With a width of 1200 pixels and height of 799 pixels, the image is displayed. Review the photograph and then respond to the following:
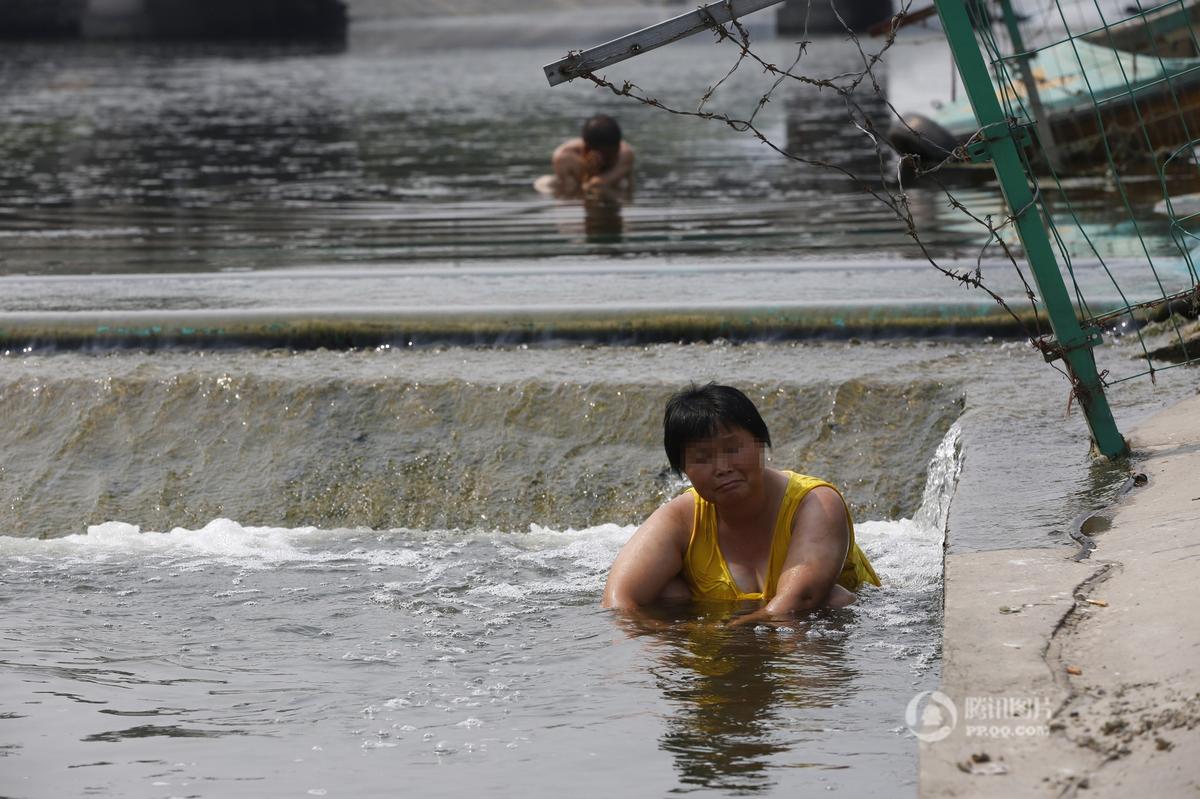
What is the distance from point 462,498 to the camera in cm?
678

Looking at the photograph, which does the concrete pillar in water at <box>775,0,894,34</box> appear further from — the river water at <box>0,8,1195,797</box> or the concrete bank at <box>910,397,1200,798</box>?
the concrete bank at <box>910,397,1200,798</box>

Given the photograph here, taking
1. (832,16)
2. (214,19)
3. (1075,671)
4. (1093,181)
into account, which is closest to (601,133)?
(1093,181)

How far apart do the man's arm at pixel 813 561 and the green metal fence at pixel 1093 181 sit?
0.99 metres

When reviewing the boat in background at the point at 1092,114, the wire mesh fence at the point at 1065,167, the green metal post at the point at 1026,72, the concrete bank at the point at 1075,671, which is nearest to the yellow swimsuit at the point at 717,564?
the concrete bank at the point at 1075,671

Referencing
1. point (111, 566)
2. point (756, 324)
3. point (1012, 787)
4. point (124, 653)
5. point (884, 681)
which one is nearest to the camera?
point (1012, 787)

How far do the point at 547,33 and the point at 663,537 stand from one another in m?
58.9

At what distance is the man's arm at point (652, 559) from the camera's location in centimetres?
522

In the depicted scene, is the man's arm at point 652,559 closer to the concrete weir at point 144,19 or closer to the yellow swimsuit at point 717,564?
the yellow swimsuit at point 717,564

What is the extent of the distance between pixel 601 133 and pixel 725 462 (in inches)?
375

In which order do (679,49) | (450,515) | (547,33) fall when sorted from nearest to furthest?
(450,515), (679,49), (547,33)

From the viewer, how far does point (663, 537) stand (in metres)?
5.25

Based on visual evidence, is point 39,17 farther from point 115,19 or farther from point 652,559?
point 652,559

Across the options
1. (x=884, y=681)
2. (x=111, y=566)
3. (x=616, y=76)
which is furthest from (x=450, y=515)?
(x=616, y=76)

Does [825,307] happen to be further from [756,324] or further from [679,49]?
[679,49]
